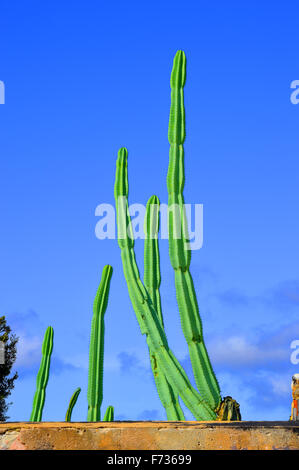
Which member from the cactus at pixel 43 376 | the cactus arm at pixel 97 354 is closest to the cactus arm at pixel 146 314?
the cactus arm at pixel 97 354

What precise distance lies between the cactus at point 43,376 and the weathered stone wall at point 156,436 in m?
6.15

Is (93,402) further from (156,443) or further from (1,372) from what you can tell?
(1,372)

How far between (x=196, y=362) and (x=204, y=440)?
2.78 meters

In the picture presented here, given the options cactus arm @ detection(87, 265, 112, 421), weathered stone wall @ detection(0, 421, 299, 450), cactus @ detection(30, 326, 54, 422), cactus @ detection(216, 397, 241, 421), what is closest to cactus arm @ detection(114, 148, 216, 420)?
cactus @ detection(216, 397, 241, 421)

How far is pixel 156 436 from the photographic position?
5.46 metres

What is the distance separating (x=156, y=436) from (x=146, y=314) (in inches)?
143

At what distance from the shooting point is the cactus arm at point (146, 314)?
8484 millimetres

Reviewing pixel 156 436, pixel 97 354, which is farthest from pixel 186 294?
pixel 156 436

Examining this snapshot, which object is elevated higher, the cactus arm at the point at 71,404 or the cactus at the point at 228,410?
the cactus arm at the point at 71,404

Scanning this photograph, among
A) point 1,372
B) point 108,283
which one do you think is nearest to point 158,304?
point 108,283

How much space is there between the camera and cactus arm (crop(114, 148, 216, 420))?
8.48 metres

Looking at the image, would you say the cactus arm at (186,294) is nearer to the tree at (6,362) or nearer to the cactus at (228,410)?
the cactus at (228,410)

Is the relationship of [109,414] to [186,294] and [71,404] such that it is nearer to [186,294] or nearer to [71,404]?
[71,404]
